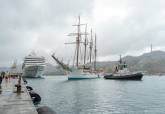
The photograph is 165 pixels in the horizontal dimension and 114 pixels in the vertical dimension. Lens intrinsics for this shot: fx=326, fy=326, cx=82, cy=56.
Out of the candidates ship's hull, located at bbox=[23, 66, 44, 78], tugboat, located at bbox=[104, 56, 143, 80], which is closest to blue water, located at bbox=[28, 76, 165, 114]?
tugboat, located at bbox=[104, 56, 143, 80]

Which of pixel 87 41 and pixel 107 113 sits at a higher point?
pixel 87 41

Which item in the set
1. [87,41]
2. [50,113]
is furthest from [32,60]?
[50,113]

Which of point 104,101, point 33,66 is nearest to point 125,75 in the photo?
point 33,66

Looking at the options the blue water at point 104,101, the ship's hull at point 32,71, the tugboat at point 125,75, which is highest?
the ship's hull at point 32,71

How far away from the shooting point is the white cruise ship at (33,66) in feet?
573

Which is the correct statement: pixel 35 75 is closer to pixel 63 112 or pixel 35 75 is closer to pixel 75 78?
pixel 75 78

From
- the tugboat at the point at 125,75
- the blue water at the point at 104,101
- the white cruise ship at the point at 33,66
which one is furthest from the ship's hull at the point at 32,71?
the blue water at the point at 104,101

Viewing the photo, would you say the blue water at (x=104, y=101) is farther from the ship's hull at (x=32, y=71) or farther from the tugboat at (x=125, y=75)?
the ship's hull at (x=32, y=71)

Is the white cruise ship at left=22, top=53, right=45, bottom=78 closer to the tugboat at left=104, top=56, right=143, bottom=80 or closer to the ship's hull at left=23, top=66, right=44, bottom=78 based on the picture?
the ship's hull at left=23, top=66, right=44, bottom=78

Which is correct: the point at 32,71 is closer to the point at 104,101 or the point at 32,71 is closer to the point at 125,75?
the point at 125,75

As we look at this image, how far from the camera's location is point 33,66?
174 m

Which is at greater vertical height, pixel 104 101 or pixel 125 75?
pixel 125 75

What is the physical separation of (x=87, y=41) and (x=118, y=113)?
412ft

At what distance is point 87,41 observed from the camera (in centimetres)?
15600
